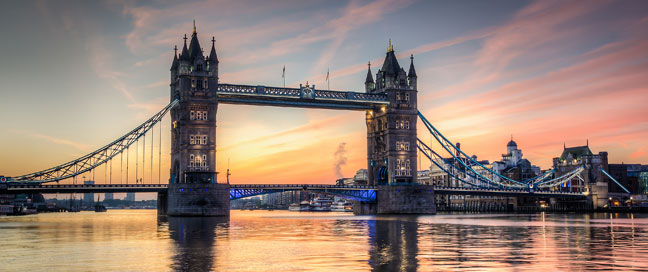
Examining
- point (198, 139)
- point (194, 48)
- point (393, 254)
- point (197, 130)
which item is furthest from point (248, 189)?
point (393, 254)

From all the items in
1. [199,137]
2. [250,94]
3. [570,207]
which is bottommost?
[570,207]

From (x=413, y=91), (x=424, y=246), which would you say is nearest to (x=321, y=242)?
(x=424, y=246)

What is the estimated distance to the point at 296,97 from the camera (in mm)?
116750

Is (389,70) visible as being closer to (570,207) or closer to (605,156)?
(570,207)

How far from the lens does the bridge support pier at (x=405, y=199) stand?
406ft

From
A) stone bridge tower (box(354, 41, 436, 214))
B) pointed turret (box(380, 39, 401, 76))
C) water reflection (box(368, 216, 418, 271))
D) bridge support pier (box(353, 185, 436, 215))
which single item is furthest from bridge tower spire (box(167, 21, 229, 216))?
water reflection (box(368, 216, 418, 271))

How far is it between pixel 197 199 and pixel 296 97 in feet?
83.7

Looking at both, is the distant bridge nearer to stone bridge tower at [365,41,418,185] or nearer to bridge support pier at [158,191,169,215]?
stone bridge tower at [365,41,418,185]

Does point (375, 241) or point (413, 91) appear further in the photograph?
point (413, 91)

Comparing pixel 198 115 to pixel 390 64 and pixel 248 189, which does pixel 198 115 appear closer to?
pixel 248 189

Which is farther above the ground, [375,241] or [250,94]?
[250,94]

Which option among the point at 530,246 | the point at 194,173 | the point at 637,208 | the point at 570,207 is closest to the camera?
the point at 530,246

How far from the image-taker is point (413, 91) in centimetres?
13100

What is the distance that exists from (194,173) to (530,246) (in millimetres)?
77467
